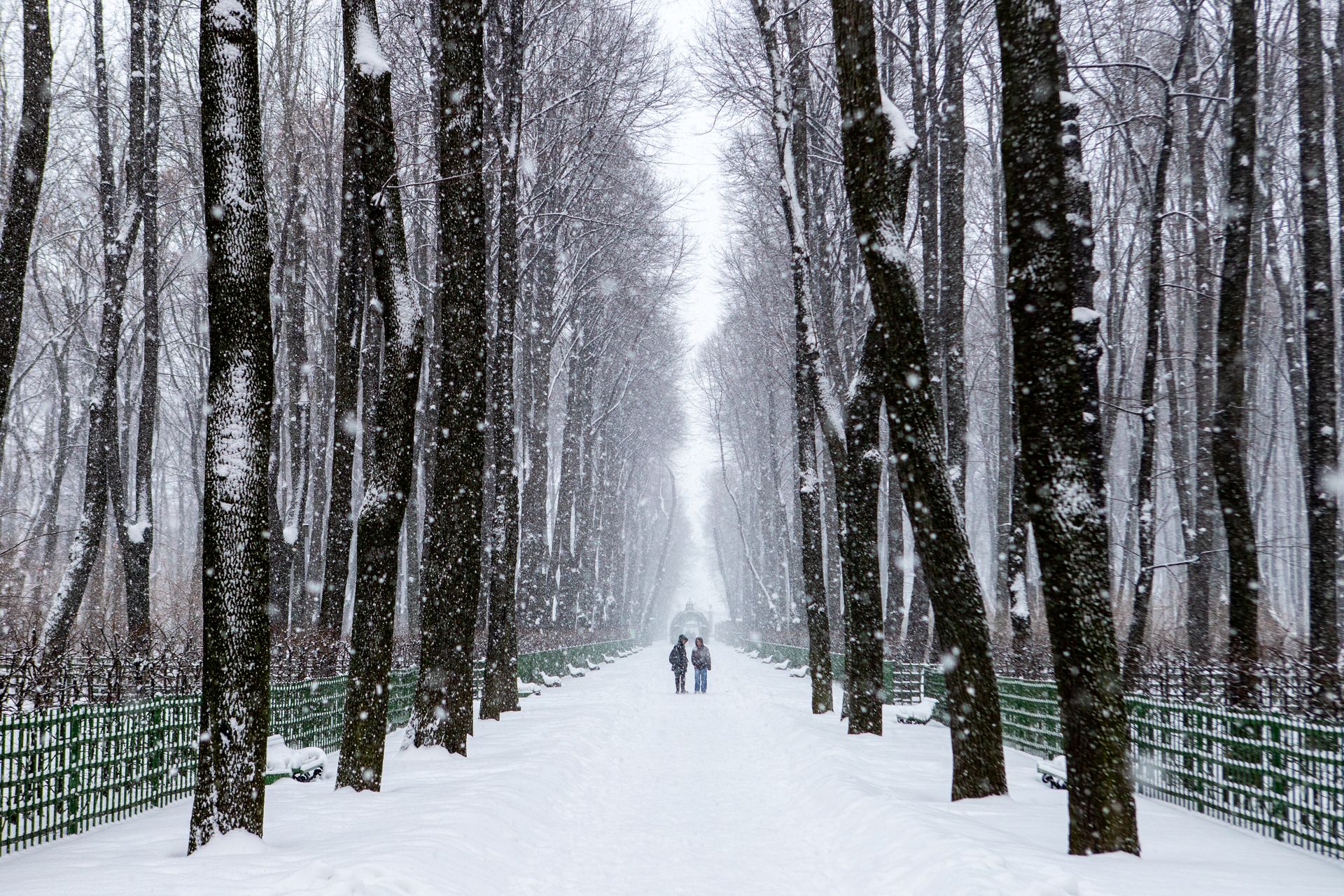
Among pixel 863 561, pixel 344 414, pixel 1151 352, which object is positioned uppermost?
pixel 1151 352

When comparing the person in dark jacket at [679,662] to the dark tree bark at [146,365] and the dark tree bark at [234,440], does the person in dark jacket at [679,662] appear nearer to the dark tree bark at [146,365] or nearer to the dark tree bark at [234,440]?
the dark tree bark at [146,365]

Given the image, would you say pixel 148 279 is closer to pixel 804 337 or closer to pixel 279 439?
pixel 279 439

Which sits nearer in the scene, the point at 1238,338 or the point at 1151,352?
the point at 1238,338

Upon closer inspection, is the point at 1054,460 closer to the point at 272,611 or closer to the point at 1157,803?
the point at 1157,803

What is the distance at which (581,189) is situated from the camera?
20.2m

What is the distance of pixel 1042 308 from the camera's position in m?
6.22

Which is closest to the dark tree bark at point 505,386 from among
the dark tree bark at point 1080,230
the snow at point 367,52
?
the snow at point 367,52

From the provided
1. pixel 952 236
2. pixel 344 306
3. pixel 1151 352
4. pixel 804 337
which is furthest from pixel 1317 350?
pixel 344 306

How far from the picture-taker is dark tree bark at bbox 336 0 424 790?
816 cm

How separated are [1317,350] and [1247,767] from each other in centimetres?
565

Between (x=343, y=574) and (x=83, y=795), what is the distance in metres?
7.26

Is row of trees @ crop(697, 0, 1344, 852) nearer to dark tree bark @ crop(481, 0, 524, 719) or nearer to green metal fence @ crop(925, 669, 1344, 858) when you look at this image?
green metal fence @ crop(925, 669, 1344, 858)

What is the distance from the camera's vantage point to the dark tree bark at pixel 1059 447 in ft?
19.5

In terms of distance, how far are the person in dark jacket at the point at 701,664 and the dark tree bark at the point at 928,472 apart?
16.3 metres
